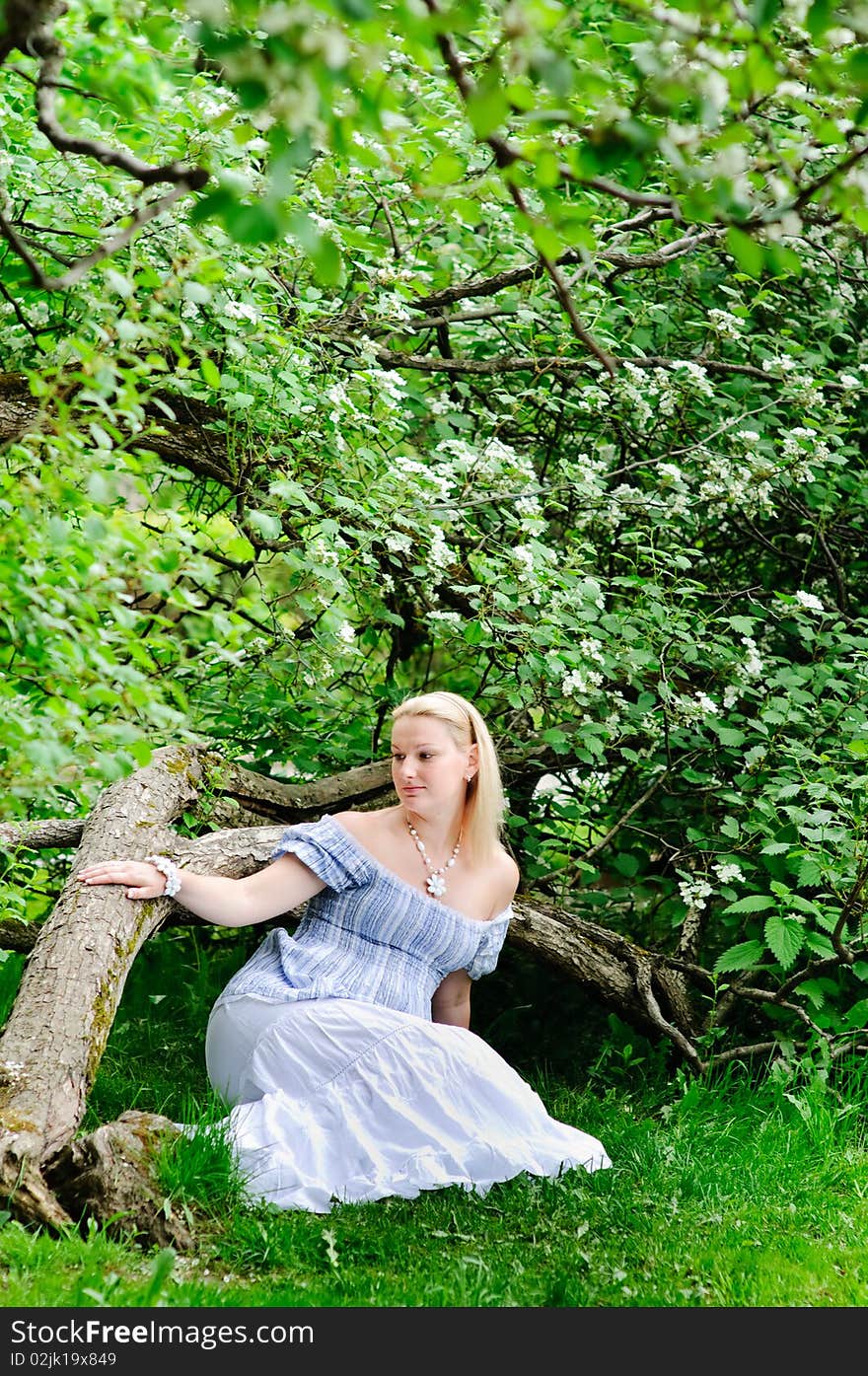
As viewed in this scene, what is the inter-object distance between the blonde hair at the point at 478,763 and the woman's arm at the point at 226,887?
488 millimetres

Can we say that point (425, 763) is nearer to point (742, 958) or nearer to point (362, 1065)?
point (362, 1065)

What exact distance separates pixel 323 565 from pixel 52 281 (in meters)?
1.81

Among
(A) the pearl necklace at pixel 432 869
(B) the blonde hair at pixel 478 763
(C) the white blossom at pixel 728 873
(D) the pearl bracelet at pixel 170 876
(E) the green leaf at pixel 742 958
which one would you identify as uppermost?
(B) the blonde hair at pixel 478 763

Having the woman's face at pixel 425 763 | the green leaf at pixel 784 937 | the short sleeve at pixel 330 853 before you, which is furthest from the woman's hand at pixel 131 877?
the green leaf at pixel 784 937

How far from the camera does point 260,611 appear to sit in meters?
2.43

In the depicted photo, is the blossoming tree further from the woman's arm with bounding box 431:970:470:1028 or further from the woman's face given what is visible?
the woman's arm with bounding box 431:970:470:1028

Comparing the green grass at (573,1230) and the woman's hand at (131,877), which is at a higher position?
the woman's hand at (131,877)

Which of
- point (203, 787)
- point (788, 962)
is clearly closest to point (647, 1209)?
Result: point (788, 962)

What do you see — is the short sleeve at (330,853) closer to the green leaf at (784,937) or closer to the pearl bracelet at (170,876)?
the pearl bracelet at (170,876)

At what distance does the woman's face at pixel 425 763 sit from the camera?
3.80 m

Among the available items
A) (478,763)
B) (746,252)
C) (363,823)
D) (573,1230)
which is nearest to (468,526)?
(478,763)

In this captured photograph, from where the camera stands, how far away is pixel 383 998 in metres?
3.69

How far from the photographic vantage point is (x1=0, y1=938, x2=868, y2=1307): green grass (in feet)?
9.14
